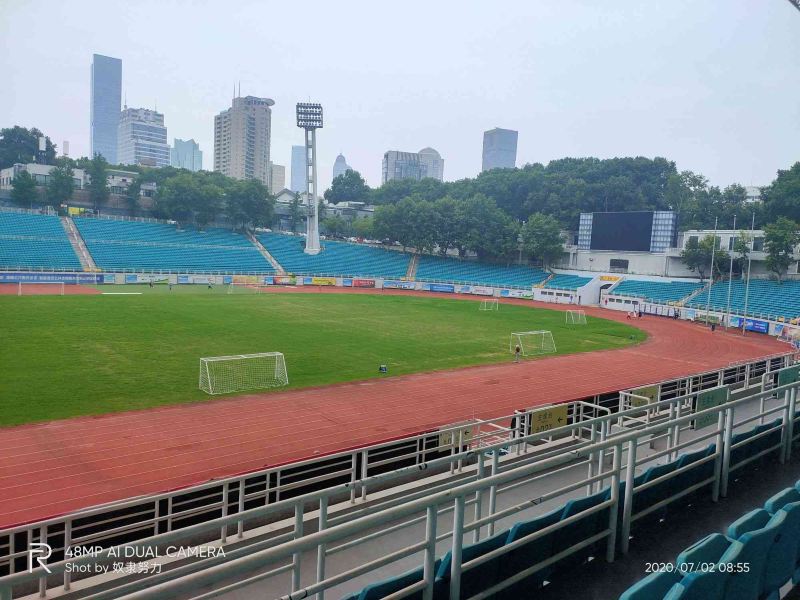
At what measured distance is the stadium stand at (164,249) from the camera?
6219 centimetres

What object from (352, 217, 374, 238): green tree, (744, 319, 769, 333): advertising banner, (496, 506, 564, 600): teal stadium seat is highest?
(352, 217, 374, 238): green tree

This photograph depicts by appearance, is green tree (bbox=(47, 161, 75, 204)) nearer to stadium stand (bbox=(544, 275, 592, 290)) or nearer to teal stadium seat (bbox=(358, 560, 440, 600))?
stadium stand (bbox=(544, 275, 592, 290))

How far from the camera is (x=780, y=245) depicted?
5134 centimetres

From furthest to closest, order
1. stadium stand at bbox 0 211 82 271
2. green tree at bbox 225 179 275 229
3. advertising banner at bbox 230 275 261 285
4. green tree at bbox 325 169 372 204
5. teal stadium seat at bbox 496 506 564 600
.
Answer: green tree at bbox 325 169 372 204, green tree at bbox 225 179 275 229, advertising banner at bbox 230 275 261 285, stadium stand at bbox 0 211 82 271, teal stadium seat at bbox 496 506 564 600

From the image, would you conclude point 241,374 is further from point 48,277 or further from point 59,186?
point 59,186

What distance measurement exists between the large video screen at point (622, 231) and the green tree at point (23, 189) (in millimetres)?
72218

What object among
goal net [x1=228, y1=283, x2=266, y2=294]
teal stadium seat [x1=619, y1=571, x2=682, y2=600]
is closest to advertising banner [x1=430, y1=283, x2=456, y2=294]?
goal net [x1=228, y1=283, x2=266, y2=294]

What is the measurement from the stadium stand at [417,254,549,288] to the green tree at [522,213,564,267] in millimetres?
2608

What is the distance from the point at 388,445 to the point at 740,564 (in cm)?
629

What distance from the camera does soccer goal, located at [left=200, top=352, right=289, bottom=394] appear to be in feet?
62.1

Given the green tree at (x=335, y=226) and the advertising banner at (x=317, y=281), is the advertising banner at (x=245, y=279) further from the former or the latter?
the green tree at (x=335, y=226)

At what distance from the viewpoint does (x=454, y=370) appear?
23.2 m

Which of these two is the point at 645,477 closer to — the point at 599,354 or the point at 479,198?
the point at 599,354

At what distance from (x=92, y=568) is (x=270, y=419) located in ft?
31.4
